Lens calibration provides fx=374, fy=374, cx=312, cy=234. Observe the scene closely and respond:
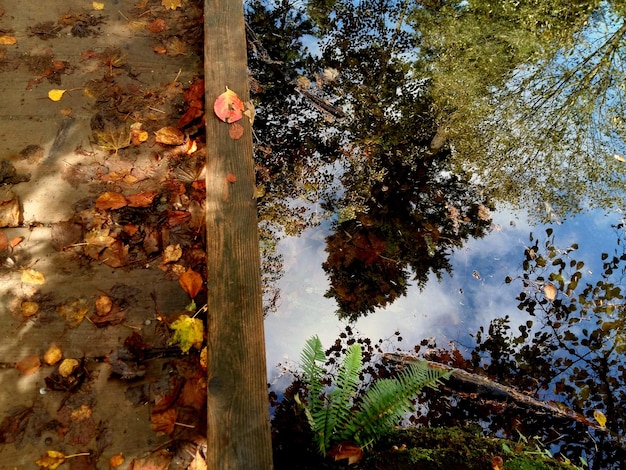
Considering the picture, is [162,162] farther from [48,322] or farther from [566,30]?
[566,30]

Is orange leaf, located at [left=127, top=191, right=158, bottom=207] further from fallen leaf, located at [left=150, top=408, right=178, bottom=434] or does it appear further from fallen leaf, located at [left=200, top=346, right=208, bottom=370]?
fallen leaf, located at [left=150, top=408, right=178, bottom=434]

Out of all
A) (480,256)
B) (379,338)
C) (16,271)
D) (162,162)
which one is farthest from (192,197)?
(480,256)

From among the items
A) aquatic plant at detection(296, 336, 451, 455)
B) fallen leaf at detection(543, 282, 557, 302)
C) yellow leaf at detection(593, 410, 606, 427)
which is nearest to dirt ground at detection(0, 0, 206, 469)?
aquatic plant at detection(296, 336, 451, 455)

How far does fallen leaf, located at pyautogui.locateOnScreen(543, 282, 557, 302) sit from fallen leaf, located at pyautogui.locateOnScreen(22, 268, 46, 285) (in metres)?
4.05

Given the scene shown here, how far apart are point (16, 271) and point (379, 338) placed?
2668mm

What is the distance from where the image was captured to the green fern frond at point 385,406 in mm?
2270

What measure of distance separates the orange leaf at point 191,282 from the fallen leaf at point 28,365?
0.80 meters

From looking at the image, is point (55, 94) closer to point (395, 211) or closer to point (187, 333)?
point (187, 333)

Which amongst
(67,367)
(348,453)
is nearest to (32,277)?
(67,367)

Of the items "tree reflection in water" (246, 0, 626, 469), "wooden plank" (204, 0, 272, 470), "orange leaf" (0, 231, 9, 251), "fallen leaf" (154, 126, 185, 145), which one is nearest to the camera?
"wooden plank" (204, 0, 272, 470)

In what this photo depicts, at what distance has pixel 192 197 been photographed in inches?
96.7

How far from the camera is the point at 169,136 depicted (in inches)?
104

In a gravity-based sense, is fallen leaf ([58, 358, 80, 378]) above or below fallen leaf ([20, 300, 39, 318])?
below

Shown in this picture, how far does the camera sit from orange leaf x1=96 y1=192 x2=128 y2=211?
2.35m
